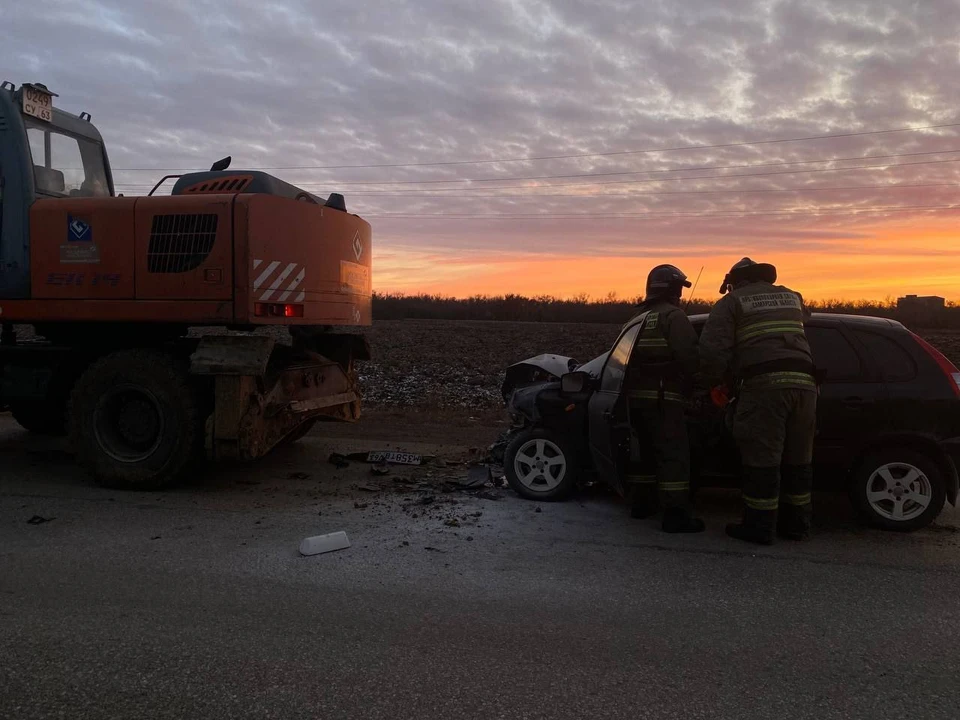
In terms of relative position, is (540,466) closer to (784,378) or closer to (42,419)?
(784,378)

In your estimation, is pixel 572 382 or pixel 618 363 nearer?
pixel 618 363

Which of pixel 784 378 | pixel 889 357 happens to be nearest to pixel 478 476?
pixel 784 378

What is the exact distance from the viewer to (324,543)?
4707 millimetres

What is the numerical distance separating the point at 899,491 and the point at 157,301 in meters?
5.93

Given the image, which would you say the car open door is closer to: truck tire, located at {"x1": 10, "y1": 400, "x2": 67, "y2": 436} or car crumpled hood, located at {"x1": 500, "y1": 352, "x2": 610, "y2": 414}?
car crumpled hood, located at {"x1": 500, "y1": 352, "x2": 610, "y2": 414}

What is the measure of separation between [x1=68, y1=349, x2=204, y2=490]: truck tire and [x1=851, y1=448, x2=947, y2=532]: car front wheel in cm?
520

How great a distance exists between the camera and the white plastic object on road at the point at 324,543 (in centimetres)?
465

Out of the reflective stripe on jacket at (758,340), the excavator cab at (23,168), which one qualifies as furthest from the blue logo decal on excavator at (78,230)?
the reflective stripe on jacket at (758,340)

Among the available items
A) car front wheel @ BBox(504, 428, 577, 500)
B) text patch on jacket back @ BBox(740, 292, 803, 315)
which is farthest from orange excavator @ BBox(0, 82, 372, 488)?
text patch on jacket back @ BBox(740, 292, 803, 315)

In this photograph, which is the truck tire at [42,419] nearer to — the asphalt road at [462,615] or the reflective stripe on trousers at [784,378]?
the asphalt road at [462,615]

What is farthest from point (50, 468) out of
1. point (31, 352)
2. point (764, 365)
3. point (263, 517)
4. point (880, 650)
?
point (880, 650)

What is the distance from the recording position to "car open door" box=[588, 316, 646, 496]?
204 inches

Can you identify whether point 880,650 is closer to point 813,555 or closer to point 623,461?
point 813,555

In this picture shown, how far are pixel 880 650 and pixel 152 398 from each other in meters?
5.59
